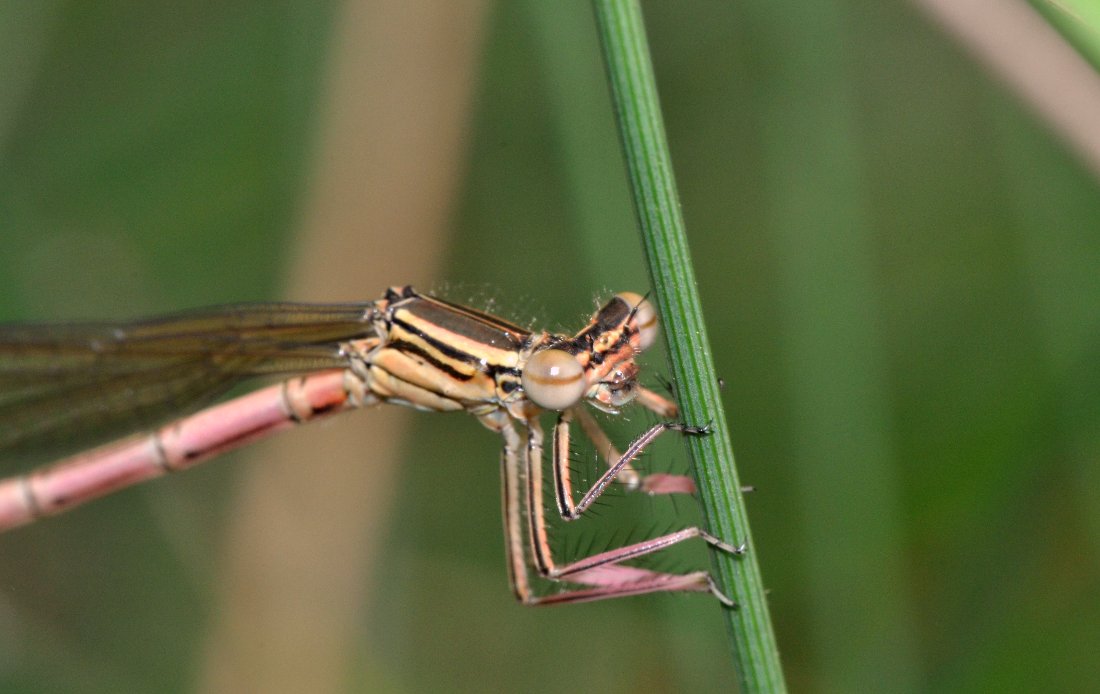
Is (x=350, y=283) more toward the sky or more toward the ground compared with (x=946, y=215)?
more toward the sky

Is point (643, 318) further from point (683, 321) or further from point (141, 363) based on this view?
point (141, 363)

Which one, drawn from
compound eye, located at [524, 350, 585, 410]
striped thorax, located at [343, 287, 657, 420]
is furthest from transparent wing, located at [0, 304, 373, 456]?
compound eye, located at [524, 350, 585, 410]

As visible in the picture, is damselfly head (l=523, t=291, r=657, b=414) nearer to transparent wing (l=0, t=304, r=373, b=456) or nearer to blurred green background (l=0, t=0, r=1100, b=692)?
blurred green background (l=0, t=0, r=1100, b=692)

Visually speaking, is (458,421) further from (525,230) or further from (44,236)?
(44,236)

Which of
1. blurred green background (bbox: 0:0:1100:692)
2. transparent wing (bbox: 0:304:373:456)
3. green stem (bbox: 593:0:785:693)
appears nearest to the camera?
green stem (bbox: 593:0:785:693)

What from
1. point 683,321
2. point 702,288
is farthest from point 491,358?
point 702,288

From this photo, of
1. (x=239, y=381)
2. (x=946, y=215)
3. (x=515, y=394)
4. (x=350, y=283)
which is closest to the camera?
(x=515, y=394)

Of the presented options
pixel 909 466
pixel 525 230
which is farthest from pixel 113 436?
pixel 909 466
